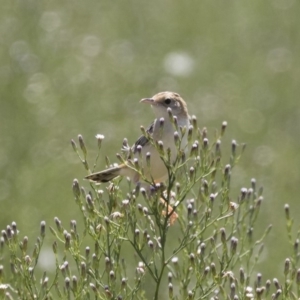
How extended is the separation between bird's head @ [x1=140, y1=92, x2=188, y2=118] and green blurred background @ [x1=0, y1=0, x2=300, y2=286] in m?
2.63

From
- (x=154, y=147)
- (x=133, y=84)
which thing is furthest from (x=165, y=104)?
(x=133, y=84)

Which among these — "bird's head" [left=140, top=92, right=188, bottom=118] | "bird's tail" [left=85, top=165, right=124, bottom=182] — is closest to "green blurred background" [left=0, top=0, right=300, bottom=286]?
"bird's head" [left=140, top=92, right=188, bottom=118]

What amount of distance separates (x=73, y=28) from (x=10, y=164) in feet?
14.7

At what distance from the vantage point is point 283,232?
1148 cm

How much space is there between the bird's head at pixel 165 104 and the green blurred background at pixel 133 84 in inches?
104

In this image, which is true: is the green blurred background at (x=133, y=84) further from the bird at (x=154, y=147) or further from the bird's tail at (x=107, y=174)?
the bird's tail at (x=107, y=174)

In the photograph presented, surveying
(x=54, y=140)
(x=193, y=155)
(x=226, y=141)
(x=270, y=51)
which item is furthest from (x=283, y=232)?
(x=193, y=155)

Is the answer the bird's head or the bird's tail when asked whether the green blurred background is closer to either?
the bird's head

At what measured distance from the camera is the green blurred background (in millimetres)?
11016

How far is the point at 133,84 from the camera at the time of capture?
13.2m

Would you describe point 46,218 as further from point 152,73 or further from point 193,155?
point 193,155

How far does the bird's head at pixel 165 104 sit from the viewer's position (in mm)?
8258

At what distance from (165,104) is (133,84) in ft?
16.0

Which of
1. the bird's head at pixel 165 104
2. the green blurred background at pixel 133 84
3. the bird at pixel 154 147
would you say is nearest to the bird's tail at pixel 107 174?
the bird at pixel 154 147
